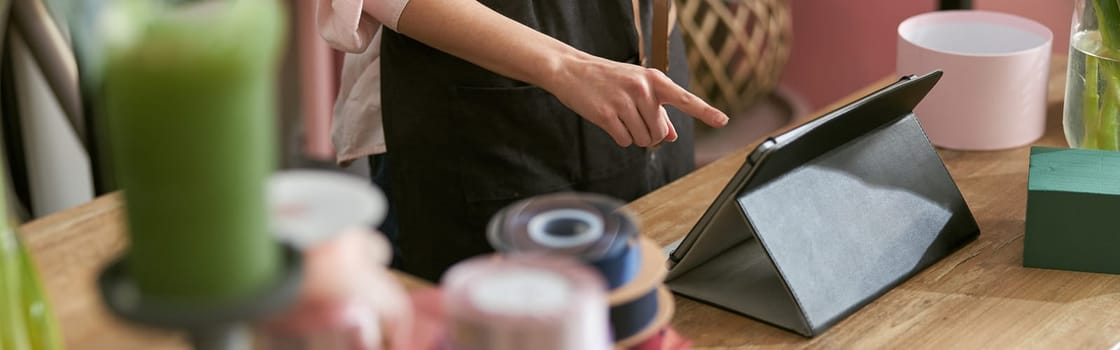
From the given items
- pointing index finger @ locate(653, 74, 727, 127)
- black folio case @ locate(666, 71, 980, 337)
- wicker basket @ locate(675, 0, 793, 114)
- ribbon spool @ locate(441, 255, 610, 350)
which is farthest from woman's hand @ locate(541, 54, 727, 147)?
wicker basket @ locate(675, 0, 793, 114)

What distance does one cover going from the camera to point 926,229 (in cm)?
135

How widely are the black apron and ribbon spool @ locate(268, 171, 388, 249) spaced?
0.87 meters

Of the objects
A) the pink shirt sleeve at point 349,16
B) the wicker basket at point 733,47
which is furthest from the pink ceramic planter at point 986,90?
the wicker basket at point 733,47

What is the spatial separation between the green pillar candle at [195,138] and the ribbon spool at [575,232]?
20 centimetres

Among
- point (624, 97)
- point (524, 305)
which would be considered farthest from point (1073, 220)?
point (524, 305)

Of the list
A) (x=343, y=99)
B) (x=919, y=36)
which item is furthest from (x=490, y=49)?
(x=919, y=36)

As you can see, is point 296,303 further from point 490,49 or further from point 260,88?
point 490,49

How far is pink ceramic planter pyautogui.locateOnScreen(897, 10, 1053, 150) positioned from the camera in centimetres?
159

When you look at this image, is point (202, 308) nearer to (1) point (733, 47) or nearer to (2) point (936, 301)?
(2) point (936, 301)

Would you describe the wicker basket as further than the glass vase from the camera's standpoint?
Yes

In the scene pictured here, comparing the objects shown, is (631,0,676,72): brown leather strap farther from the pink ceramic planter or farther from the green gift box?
the green gift box

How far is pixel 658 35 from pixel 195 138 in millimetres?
1107

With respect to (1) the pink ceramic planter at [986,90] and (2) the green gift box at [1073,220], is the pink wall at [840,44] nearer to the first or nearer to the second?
(1) the pink ceramic planter at [986,90]

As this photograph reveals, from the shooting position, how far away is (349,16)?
1.44 meters
